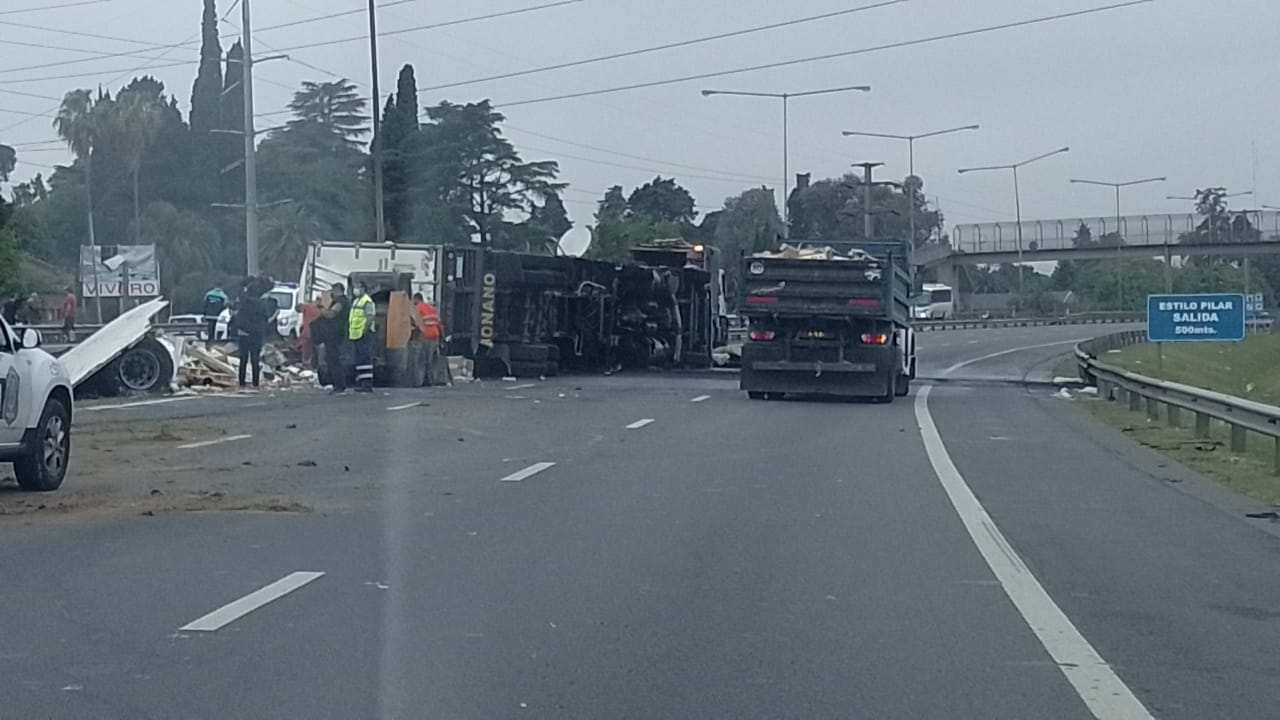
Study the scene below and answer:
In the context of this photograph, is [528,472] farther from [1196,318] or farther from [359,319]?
[1196,318]

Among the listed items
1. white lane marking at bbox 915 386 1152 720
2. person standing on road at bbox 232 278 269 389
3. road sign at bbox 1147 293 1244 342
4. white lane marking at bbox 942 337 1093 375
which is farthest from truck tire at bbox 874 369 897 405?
white lane marking at bbox 942 337 1093 375

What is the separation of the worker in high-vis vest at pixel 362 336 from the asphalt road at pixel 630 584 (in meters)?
9.11

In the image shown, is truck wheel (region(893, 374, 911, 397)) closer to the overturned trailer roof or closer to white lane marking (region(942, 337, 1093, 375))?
the overturned trailer roof

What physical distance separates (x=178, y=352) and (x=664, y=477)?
1568cm

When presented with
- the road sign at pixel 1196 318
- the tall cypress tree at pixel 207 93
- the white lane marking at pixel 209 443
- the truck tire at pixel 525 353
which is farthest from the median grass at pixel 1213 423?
the tall cypress tree at pixel 207 93

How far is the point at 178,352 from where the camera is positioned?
29719 mm

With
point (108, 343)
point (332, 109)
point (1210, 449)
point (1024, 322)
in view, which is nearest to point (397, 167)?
point (332, 109)

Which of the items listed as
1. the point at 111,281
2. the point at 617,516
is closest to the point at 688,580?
the point at 617,516

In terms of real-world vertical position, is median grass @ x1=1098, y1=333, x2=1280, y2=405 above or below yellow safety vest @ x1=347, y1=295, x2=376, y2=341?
below

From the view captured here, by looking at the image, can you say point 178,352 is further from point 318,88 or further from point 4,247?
point 318,88

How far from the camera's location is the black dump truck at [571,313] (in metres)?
33.9

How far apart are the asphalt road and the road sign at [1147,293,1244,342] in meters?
12.5

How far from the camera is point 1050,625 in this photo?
923 cm

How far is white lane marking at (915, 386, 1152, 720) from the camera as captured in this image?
7.57 metres
